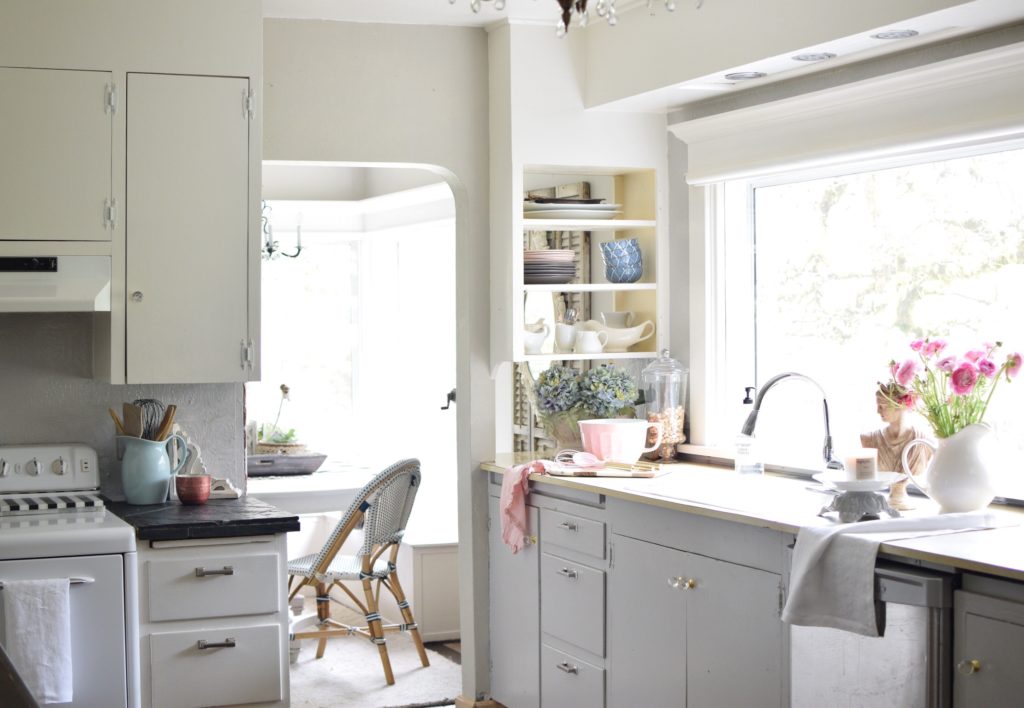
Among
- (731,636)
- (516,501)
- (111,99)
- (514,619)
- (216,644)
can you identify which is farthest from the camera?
(514,619)

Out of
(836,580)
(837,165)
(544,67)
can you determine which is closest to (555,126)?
(544,67)

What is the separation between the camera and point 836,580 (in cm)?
261

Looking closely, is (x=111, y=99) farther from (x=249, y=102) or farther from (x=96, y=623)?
(x=96, y=623)

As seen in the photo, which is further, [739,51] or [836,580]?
[739,51]

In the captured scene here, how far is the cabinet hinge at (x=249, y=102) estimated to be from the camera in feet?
12.2

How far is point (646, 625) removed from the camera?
11.1ft

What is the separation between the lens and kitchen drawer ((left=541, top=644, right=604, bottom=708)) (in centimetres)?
360

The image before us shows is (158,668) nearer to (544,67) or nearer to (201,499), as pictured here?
(201,499)

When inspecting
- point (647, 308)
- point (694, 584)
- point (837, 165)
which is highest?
point (837, 165)

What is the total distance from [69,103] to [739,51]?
2021mm

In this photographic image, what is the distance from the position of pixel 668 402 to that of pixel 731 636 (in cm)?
128

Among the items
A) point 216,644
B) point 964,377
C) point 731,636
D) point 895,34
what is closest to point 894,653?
point 731,636

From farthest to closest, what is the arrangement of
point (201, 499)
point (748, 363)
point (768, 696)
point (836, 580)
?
point (748, 363) → point (201, 499) → point (768, 696) → point (836, 580)

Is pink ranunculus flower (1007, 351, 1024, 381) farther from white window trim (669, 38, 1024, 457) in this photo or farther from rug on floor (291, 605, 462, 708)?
rug on floor (291, 605, 462, 708)
